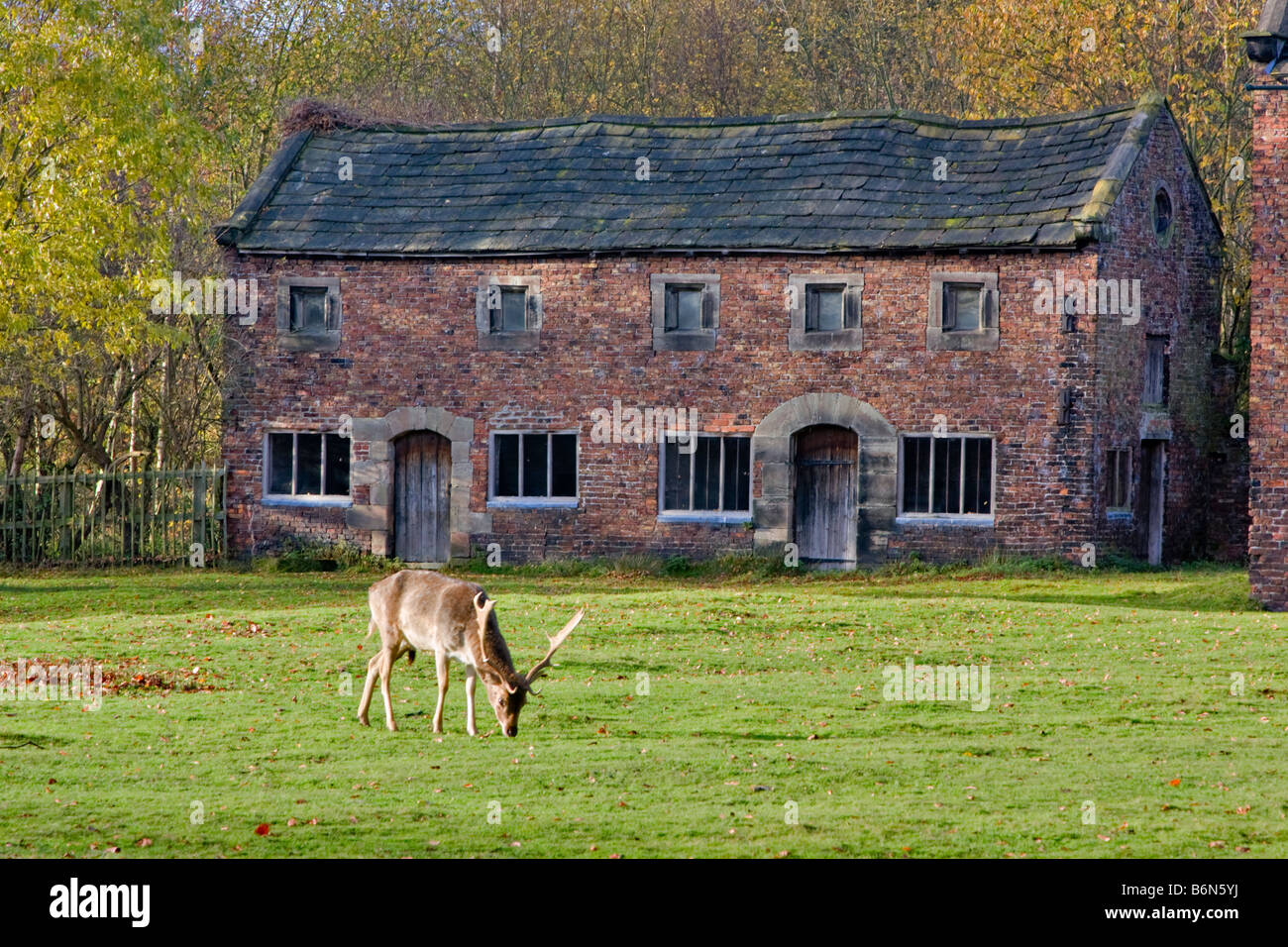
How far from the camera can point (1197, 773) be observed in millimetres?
12031

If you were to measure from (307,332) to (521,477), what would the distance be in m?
4.91

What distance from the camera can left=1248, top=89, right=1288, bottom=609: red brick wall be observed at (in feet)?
76.0

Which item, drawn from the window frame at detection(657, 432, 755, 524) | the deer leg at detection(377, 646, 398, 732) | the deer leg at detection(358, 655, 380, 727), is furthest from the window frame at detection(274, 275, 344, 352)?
the deer leg at detection(377, 646, 398, 732)

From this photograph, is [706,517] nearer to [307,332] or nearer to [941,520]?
[941,520]

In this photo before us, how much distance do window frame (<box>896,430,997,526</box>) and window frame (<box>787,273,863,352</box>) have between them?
76.2 inches

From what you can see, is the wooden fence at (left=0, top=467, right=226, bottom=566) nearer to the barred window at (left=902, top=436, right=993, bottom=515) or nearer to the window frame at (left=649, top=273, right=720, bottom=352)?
the window frame at (left=649, top=273, right=720, bottom=352)

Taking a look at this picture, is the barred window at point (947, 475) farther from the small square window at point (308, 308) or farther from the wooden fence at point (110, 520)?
the wooden fence at point (110, 520)

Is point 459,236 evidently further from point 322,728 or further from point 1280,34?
point 322,728

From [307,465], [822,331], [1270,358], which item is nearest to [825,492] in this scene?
[822,331]

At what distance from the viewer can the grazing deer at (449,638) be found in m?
12.3

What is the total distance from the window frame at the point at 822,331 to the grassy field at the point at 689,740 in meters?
6.72

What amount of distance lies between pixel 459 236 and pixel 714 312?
195 inches

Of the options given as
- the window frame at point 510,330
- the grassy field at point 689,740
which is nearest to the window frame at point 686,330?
the window frame at point 510,330

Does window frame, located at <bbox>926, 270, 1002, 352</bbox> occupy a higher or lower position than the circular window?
lower
